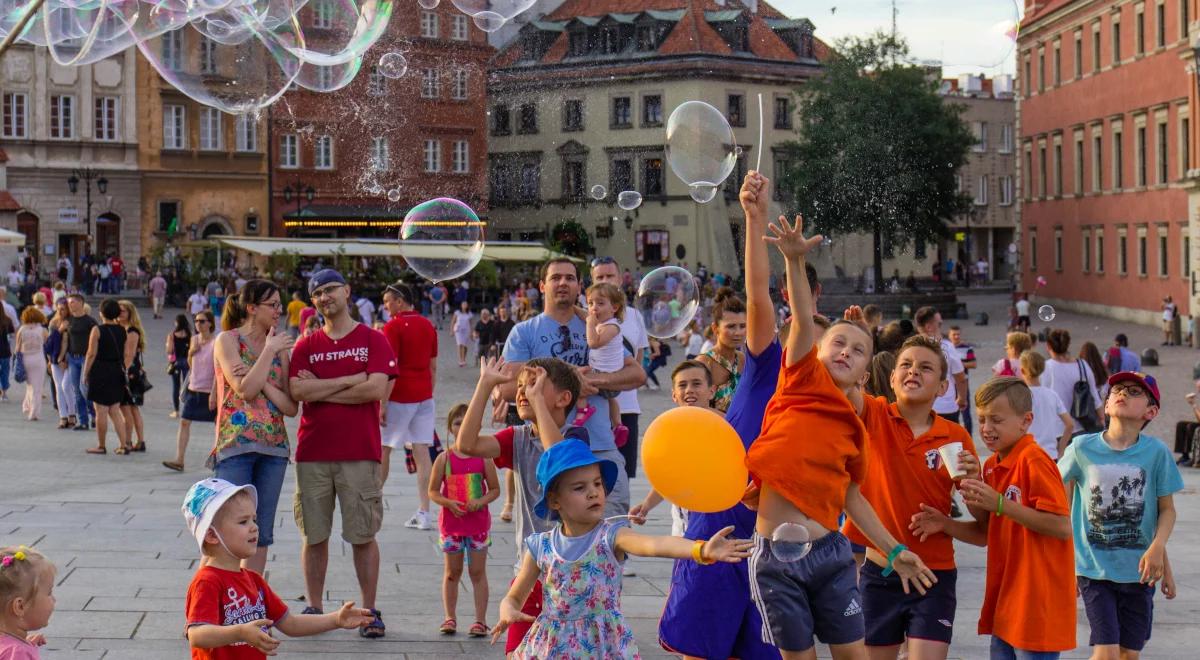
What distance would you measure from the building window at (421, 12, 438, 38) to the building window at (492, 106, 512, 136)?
3.58 meters

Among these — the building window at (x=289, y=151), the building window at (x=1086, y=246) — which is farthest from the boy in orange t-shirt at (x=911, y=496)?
the building window at (x=289, y=151)

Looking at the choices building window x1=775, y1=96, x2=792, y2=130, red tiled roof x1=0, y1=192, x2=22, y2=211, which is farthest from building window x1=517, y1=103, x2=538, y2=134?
red tiled roof x1=0, y1=192, x2=22, y2=211

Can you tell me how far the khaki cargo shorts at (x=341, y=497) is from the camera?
7.90m

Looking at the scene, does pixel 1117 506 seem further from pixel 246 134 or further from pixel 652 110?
pixel 246 134

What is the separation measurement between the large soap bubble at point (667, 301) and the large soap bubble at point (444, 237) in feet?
5.91

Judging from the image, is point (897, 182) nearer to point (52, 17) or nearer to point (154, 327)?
point (154, 327)

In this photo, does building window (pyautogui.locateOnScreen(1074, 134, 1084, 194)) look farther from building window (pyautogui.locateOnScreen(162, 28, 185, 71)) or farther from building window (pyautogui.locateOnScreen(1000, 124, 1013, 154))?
building window (pyautogui.locateOnScreen(162, 28, 185, 71))

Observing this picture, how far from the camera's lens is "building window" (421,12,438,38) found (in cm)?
5100

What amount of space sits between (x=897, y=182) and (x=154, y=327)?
29.2 meters

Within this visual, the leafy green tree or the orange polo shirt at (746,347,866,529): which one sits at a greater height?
the leafy green tree

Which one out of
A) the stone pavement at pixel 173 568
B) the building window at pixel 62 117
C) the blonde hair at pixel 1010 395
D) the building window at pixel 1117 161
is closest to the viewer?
the blonde hair at pixel 1010 395

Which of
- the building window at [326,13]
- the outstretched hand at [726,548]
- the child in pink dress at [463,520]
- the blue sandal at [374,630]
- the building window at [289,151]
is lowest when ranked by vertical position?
the blue sandal at [374,630]

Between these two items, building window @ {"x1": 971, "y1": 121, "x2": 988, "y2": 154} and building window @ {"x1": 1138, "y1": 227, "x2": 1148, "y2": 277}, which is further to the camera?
building window @ {"x1": 971, "y1": 121, "x2": 988, "y2": 154}

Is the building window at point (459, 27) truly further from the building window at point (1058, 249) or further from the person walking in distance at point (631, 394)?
the person walking in distance at point (631, 394)
